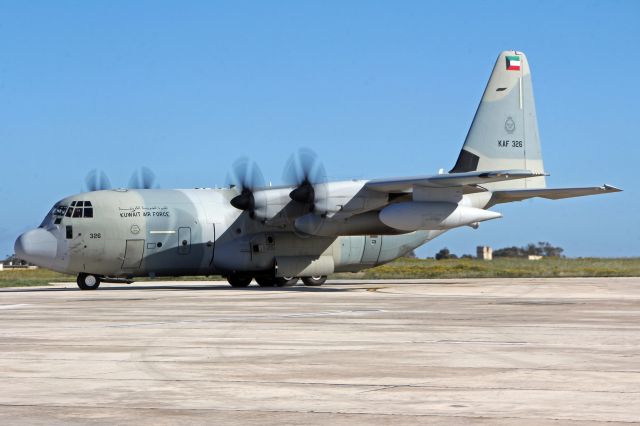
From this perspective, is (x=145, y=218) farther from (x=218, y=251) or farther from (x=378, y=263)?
(x=378, y=263)

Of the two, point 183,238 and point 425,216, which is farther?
point 183,238

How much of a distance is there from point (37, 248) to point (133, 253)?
142 inches

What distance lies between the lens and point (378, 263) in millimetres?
43281

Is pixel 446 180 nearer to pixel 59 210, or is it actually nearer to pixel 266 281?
pixel 266 281

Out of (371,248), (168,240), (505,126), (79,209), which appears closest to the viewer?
(79,209)

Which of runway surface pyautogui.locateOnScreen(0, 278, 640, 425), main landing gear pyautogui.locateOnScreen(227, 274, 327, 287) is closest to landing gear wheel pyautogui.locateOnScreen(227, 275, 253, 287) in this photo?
main landing gear pyautogui.locateOnScreen(227, 274, 327, 287)

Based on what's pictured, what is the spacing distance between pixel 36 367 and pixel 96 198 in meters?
26.0

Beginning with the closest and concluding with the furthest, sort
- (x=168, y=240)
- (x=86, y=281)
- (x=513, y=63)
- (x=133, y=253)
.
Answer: (x=133, y=253)
(x=168, y=240)
(x=86, y=281)
(x=513, y=63)

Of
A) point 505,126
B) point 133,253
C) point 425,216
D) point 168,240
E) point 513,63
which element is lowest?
point 133,253

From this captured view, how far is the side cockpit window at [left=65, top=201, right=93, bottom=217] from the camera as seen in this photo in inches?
1469

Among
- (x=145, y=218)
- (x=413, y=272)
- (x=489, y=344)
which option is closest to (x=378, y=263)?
(x=145, y=218)

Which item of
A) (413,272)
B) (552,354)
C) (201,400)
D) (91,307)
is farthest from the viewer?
(413,272)

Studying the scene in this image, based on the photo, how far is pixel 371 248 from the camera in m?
42.4

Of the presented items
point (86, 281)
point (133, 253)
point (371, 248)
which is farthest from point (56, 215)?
point (371, 248)
